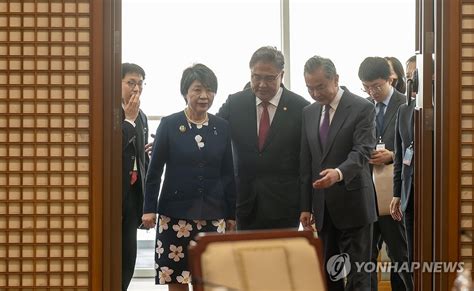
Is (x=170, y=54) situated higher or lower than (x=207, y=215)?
higher

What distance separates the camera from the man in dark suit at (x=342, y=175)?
4.28 metres

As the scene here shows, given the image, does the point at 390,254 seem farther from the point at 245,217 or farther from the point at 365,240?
the point at 245,217

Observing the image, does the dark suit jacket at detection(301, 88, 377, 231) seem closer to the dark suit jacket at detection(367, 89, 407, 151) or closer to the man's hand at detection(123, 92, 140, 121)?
the dark suit jacket at detection(367, 89, 407, 151)

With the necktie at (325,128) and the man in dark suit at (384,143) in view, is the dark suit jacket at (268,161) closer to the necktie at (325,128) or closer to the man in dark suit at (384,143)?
the necktie at (325,128)

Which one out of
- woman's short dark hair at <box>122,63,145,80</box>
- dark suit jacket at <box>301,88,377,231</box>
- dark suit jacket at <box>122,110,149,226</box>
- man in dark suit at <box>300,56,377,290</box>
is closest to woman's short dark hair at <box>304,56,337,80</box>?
man in dark suit at <box>300,56,377,290</box>

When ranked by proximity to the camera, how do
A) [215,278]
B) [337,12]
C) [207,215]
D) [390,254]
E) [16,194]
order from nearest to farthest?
[215,278] < [16,194] < [207,215] < [390,254] < [337,12]

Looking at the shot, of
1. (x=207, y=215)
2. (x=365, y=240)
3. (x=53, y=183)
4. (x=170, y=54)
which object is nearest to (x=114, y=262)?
(x=53, y=183)

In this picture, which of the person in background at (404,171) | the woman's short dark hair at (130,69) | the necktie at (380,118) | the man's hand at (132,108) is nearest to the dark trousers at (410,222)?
the person in background at (404,171)

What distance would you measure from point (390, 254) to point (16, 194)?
2237 millimetres

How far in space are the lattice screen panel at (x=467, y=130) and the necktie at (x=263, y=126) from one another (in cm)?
115

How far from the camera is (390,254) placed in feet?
16.1

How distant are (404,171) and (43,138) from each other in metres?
1.87

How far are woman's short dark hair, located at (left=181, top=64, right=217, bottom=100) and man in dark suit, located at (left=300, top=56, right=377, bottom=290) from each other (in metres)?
0.48

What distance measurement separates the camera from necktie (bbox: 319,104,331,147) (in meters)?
4.38
